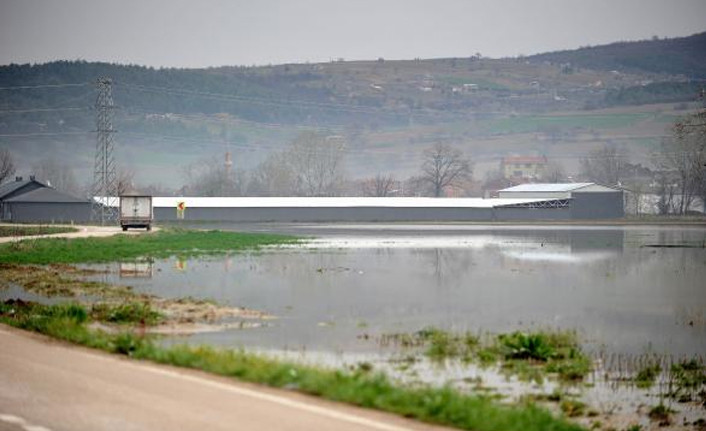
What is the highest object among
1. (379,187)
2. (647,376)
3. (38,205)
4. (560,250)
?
(379,187)

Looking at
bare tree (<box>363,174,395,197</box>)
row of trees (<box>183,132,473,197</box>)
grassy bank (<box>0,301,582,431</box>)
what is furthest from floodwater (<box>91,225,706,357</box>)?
row of trees (<box>183,132,473,197</box>)

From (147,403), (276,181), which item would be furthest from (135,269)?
(276,181)

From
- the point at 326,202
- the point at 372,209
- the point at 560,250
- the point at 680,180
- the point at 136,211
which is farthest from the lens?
the point at 680,180

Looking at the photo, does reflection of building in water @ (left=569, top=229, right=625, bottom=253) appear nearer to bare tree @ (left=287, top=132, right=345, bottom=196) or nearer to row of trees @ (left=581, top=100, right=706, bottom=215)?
row of trees @ (left=581, top=100, right=706, bottom=215)

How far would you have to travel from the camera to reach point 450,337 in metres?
20.6

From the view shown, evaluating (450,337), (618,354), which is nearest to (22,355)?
(450,337)

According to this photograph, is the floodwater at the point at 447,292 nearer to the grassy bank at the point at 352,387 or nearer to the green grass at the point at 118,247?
the grassy bank at the point at 352,387

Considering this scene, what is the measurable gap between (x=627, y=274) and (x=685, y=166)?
345 ft

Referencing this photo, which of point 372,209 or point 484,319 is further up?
point 372,209

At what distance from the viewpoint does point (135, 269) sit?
3822 cm

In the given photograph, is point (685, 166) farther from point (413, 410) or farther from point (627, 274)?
point (413, 410)

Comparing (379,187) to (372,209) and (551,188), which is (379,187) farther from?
(551,188)

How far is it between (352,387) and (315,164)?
172524 millimetres

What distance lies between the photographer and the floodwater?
2125cm
